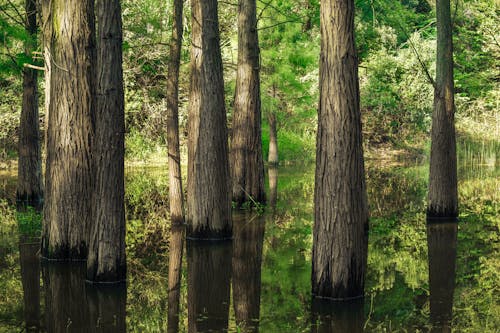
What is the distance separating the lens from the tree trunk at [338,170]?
9625mm

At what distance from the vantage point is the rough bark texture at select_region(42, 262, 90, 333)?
28.5 ft

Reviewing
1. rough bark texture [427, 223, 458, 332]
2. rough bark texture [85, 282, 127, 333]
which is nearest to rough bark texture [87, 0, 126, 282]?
rough bark texture [85, 282, 127, 333]

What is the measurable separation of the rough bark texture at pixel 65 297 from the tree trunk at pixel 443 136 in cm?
829

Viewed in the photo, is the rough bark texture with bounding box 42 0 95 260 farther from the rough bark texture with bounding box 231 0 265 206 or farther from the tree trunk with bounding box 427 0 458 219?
the tree trunk with bounding box 427 0 458 219

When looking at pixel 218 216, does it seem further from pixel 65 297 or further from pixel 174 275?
pixel 65 297

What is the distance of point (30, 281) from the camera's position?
1111 centimetres

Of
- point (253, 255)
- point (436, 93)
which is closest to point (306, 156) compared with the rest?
point (436, 93)

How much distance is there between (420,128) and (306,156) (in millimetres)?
6885

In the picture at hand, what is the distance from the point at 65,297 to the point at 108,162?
6.69 ft

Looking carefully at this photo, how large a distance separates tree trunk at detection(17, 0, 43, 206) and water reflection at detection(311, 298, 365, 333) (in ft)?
45.0

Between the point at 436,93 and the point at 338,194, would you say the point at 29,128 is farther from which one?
the point at 338,194

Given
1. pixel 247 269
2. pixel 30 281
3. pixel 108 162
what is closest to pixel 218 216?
pixel 247 269

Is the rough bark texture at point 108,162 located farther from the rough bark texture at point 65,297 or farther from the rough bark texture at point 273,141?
the rough bark texture at point 273,141

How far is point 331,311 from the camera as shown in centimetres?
916
